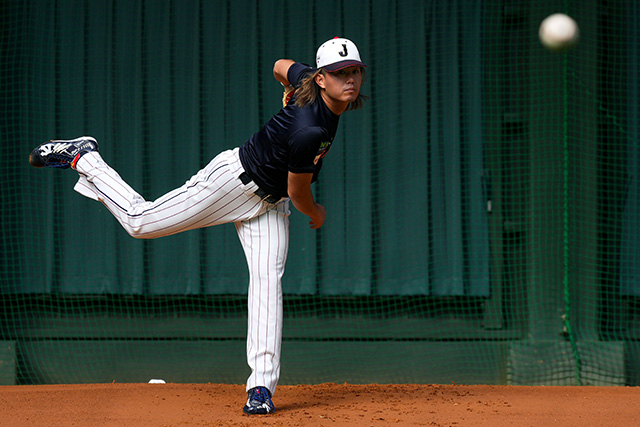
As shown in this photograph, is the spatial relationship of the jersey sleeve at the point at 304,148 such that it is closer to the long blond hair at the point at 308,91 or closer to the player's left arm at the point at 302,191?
the player's left arm at the point at 302,191

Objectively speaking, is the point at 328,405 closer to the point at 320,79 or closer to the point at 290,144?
the point at 290,144

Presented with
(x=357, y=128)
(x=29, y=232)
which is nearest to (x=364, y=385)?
(x=357, y=128)

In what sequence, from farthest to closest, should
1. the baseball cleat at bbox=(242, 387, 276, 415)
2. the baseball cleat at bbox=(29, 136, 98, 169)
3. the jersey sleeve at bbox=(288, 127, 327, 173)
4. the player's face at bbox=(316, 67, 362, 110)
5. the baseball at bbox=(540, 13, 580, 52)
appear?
the baseball at bbox=(540, 13, 580, 52)
the baseball cleat at bbox=(29, 136, 98, 169)
the baseball cleat at bbox=(242, 387, 276, 415)
the player's face at bbox=(316, 67, 362, 110)
the jersey sleeve at bbox=(288, 127, 327, 173)

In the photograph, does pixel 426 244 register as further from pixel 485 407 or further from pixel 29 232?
pixel 29 232

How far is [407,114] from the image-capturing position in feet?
17.5

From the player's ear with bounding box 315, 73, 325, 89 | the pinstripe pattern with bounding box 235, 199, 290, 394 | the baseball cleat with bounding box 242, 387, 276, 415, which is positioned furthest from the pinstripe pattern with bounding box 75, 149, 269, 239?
the baseball cleat with bounding box 242, 387, 276, 415

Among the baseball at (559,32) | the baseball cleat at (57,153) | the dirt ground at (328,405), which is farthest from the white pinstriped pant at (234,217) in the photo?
the baseball at (559,32)

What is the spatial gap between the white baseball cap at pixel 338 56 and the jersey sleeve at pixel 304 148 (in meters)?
0.33

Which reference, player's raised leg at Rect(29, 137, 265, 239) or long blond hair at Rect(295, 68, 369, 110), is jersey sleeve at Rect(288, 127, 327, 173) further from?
player's raised leg at Rect(29, 137, 265, 239)

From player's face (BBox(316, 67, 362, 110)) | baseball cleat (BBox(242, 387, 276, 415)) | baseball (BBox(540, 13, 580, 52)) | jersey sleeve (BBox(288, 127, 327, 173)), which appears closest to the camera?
jersey sleeve (BBox(288, 127, 327, 173))

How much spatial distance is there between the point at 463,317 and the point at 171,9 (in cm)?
327

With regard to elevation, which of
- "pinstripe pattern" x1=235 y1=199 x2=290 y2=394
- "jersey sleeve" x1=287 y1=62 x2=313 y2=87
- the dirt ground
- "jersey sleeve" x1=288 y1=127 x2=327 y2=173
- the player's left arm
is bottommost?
the dirt ground

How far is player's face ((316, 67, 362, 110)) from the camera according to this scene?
343 centimetres

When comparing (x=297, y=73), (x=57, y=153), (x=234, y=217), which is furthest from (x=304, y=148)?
(x=57, y=153)
